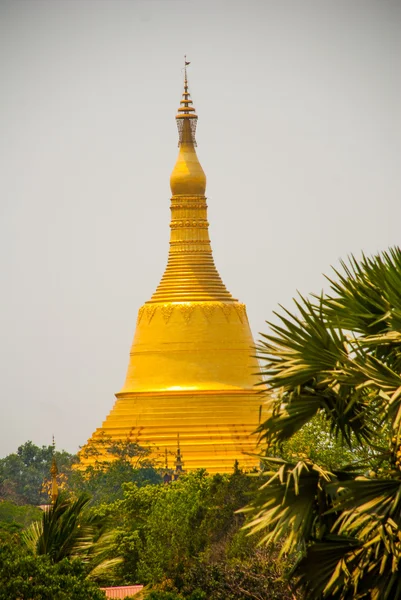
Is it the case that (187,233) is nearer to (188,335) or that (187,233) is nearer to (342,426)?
(188,335)

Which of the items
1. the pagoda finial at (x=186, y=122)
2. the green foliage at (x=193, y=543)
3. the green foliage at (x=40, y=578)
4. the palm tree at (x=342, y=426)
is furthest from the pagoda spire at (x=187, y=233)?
the palm tree at (x=342, y=426)

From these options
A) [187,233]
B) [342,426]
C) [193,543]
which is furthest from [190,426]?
[342,426]

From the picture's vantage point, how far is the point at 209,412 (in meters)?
65.1

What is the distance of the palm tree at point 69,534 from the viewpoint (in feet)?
67.3

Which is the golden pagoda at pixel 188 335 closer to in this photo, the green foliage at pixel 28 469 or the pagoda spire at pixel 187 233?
the pagoda spire at pixel 187 233

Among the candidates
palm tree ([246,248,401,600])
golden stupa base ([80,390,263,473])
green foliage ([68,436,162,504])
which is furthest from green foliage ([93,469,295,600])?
golden stupa base ([80,390,263,473])

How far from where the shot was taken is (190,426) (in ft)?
210

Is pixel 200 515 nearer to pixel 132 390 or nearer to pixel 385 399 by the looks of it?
pixel 385 399

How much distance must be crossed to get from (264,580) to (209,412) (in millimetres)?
37695

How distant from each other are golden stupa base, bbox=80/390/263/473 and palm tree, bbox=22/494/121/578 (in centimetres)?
3835

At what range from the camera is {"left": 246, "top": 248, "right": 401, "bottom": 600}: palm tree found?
14453 mm

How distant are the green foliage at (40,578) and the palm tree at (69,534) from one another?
0.14 m

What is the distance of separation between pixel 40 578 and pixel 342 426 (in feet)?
25.4

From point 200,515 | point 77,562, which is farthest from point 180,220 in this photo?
point 77,562
